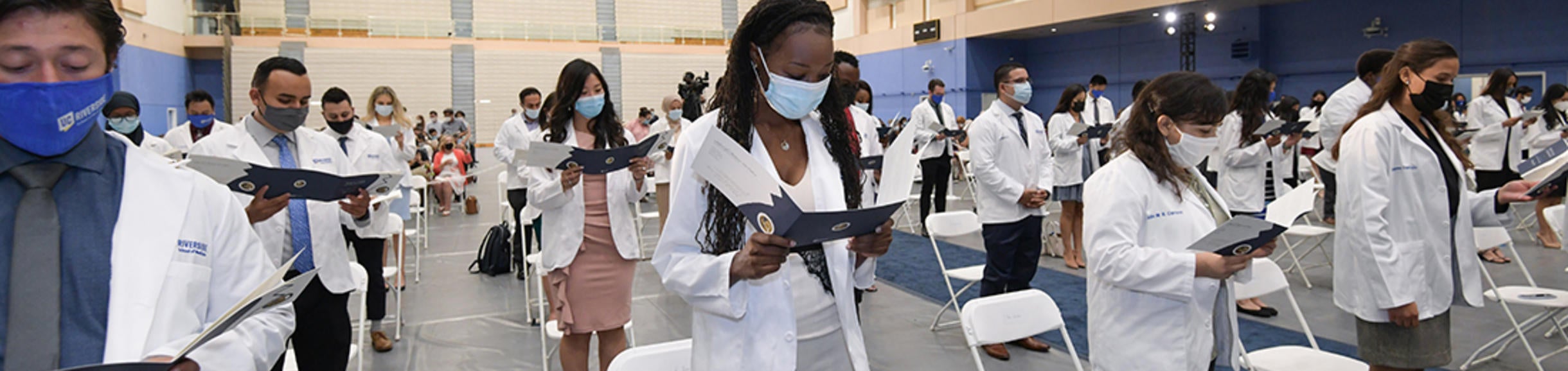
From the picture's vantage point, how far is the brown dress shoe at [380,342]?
5137 millimetres

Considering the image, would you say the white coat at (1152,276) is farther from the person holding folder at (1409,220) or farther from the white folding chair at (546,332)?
the white folding chair at (546,332)

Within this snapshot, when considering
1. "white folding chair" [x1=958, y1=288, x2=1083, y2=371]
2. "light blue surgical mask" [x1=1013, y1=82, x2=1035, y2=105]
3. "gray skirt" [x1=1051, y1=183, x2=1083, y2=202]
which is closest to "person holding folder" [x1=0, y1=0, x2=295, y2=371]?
"white folding chair" [x1=958, y1=288, x2=1083, y2=371]

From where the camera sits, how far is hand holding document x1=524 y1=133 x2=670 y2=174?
3.36 metres

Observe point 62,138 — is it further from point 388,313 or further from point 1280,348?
point 388,313

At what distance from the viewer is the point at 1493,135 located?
8.20 m

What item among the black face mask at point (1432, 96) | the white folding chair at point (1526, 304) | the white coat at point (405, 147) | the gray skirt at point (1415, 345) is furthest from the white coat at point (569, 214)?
the white folding chair at point (1526, 304)

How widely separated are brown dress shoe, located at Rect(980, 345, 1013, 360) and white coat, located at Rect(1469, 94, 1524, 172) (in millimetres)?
6579

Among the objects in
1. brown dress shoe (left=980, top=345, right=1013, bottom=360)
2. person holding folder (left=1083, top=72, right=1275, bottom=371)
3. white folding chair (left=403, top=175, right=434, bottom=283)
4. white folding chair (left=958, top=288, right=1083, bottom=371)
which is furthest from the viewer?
white folding chair (left=403, top=175, right=434, bottom=283)

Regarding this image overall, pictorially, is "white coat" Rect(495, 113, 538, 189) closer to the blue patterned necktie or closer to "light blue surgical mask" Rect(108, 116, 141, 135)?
"light blue surgical mask" Rect(108, 116, 141, 135)

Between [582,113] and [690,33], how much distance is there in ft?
86.0

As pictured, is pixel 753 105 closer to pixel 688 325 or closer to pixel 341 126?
pixel 341 126

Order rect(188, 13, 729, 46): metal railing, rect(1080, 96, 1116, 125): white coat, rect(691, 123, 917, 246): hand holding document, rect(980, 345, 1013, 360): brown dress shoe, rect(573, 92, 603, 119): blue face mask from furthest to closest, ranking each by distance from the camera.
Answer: rect(188, 13, 729, 46): metal railing, rect(1080, 96, 1116, 125): white coat, rect(980, 345, 1013, 360): brown dress shoe, rect(573, 92, 603, 119): blue face mask, rect(691, 123, 917, 246): hand holding document

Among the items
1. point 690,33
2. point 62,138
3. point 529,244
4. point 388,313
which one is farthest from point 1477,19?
point 690,33

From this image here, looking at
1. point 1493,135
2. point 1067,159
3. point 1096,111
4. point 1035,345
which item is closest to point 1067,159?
point 1067,159
